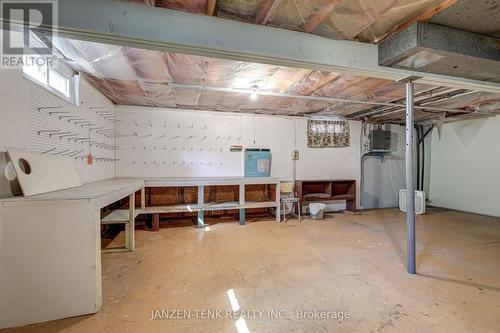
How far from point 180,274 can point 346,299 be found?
1613 mm

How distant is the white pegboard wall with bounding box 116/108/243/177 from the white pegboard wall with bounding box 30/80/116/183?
272 millimetres

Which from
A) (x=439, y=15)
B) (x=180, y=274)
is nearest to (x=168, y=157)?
(x=180, y=274)

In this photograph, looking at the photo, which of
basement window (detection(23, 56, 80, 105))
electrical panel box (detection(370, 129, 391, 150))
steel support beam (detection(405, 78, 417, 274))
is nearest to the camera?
basement window (detection(23, 56, 80, 105))

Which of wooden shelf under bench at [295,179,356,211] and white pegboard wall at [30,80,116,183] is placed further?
wooden shelf under bench at [295,179,356,211]

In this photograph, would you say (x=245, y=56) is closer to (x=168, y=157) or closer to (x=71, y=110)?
(x=71, y=110)

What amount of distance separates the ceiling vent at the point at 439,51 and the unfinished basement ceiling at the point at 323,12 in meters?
0.12

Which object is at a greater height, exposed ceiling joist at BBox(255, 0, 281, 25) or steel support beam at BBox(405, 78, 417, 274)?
exposed ceiling joist at BBox(255, 0, 281, 25)

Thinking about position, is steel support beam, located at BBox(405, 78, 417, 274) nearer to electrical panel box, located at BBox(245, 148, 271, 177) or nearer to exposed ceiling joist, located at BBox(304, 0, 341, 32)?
exposed ceiling joist, located at BBox(304, 0, 341, 32)

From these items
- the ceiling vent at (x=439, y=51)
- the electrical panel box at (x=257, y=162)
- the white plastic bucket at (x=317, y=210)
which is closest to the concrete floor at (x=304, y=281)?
the white plastic bucket at (x=317, y=210)

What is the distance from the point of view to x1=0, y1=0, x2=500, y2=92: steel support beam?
5.47ft

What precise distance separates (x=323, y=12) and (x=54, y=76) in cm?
277

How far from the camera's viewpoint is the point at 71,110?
2846 mm

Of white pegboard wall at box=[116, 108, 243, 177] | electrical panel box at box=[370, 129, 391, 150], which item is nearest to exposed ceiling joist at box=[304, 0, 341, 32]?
white pegboard wall at box=[116, 108, 243, 177]

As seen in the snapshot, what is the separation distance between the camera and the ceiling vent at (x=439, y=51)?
2021 mm
